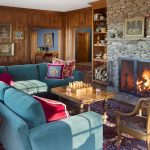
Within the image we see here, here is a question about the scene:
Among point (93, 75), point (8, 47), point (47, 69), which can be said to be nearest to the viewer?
point (47, 69)

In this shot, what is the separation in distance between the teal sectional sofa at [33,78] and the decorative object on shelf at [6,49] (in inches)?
86.2

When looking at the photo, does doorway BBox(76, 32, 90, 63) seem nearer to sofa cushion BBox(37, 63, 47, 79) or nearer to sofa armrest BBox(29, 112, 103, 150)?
sofa cushion BBox(37, 63, 47, 79)

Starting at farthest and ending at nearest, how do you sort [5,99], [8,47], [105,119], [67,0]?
[8,47]
[67,0]
[105,119]
[5,99]

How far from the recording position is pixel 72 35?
855cm

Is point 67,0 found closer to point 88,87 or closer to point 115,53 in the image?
point 115,53

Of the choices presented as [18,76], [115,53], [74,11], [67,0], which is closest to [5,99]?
[18,76]

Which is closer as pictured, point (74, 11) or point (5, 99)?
point (5, 99)

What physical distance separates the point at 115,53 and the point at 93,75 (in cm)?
131

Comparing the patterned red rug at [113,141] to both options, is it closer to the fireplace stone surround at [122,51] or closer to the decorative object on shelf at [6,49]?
the fireplace stone surround at [122,51]

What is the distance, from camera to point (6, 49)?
24.2 ft

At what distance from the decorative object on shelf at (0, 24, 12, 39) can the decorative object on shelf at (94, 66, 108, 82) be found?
315 centimetres

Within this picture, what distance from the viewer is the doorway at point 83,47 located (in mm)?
11673

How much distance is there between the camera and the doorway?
11.7 m

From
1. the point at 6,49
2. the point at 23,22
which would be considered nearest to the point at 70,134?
the point at 6,49
